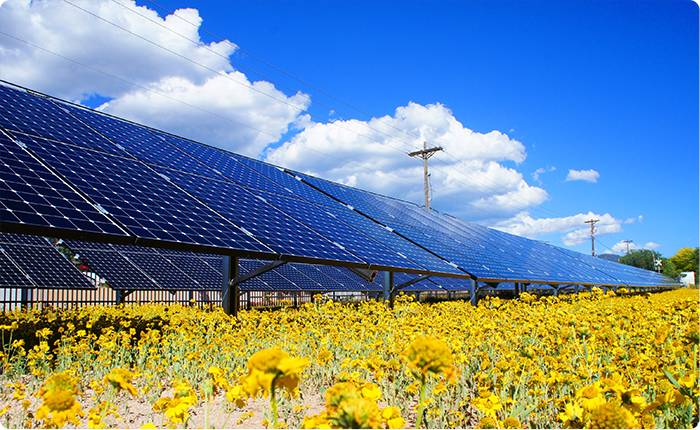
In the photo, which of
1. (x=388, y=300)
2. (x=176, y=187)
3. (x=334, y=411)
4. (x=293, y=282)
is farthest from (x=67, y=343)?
(x=293, y=282)

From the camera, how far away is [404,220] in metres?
23.4

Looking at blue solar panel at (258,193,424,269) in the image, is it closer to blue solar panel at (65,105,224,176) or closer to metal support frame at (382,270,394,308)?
metal support frame at (382,270,394,308)

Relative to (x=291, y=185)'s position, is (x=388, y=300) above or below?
below

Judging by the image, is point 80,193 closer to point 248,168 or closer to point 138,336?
point 138,336

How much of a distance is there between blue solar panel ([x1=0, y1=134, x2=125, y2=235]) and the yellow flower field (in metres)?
1.42

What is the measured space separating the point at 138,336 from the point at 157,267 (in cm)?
846

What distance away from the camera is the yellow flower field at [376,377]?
2.46m

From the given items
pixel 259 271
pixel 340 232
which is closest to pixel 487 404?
pixel 259 271

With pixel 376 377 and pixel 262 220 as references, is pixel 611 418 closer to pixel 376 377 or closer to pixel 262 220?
pixel 376 377

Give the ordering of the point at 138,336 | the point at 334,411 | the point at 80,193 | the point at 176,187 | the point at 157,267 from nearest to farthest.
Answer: the point at 334,411
the point at 80,193
the point at 138,336
the point at 176,187
the point at 157,267

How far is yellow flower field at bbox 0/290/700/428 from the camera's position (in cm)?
246

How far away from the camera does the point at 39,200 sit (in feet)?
23.9

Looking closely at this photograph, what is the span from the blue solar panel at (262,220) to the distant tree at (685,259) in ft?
413

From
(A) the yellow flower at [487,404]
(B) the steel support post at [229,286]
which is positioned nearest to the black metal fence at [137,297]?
(B) the steel support post at [229,286]
